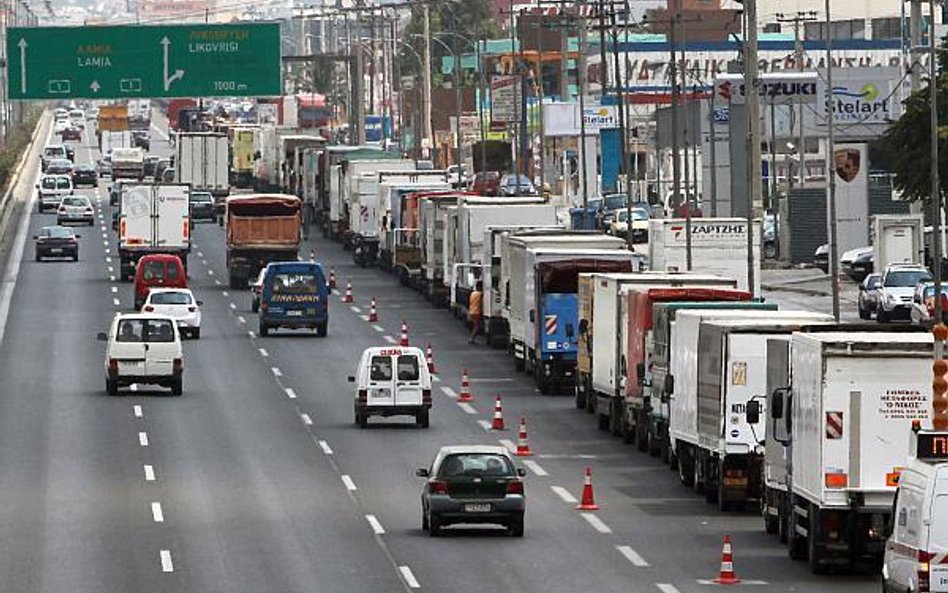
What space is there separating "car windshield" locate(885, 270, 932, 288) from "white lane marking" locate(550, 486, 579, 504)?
33.1m

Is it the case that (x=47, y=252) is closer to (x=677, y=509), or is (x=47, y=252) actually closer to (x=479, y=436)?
(x=479, y=436)

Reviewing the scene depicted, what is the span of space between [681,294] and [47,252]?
194 feet

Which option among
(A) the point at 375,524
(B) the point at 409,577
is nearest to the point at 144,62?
(A) the point at 375,524

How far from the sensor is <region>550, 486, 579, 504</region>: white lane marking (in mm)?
44375

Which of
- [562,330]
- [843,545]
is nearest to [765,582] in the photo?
[843,545]

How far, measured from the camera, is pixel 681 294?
172ft

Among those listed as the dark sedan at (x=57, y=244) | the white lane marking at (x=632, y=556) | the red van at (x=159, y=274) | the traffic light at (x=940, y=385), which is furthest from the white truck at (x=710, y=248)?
the traffic light at (x=940, y=385)

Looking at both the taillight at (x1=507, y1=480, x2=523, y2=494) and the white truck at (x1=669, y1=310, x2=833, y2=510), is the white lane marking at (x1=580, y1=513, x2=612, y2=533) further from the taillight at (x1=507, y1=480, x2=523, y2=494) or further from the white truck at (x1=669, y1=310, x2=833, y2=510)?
the white truck at (x1=669, y1=310, x2=833, y2=510)

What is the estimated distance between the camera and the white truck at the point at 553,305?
63.4m

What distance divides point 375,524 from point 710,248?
37697 mm

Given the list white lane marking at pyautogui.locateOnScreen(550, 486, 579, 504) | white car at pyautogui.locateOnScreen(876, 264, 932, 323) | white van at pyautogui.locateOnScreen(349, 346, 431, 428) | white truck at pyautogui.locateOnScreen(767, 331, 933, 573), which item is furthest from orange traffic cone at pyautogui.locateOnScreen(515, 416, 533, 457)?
white car at pyautogui.locateOnScreen(876, 264, 932, 323)

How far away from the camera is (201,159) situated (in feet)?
439

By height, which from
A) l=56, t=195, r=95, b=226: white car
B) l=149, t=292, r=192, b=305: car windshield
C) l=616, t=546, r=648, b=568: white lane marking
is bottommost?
l=616, t=546, r=648, b=568: white lane marking

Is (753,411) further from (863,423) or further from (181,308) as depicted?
(181,308)
